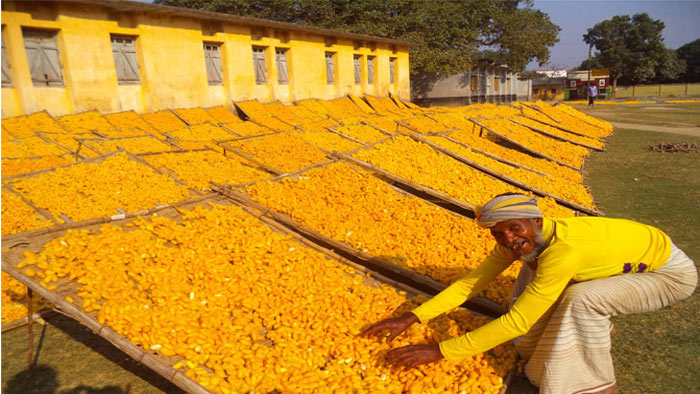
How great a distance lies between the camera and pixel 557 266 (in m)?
2.72

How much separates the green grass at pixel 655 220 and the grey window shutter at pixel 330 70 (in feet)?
50.4

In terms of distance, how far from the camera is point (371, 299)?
390 cm

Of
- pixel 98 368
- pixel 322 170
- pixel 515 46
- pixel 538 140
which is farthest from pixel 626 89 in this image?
pixel 98 368

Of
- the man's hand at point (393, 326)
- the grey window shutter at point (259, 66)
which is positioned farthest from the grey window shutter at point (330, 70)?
the man's hand at point (393, 326)

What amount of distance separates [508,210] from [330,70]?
76.2ft

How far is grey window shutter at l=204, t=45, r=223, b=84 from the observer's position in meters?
18.0

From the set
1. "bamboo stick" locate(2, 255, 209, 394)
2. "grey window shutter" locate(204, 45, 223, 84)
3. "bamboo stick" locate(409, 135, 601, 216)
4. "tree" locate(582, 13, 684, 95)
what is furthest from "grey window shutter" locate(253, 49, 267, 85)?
"tree" locate(582, 13, 684, 95)

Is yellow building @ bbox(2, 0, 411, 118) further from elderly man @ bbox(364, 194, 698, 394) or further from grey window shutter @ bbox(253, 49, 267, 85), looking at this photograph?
elderly man @ bbox(364, 194, 698, 394)

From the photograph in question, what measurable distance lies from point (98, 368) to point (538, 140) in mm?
13548

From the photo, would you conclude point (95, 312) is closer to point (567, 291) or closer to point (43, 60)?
point (567, 291)

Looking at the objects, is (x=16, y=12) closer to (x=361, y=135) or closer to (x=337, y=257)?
(x=361, y=135)

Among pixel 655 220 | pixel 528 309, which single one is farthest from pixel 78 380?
pixel 655 220

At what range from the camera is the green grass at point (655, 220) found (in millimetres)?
3584

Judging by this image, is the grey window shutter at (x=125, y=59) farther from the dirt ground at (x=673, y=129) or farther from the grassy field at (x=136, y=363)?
the dirt ground at (x=673, y=129)
